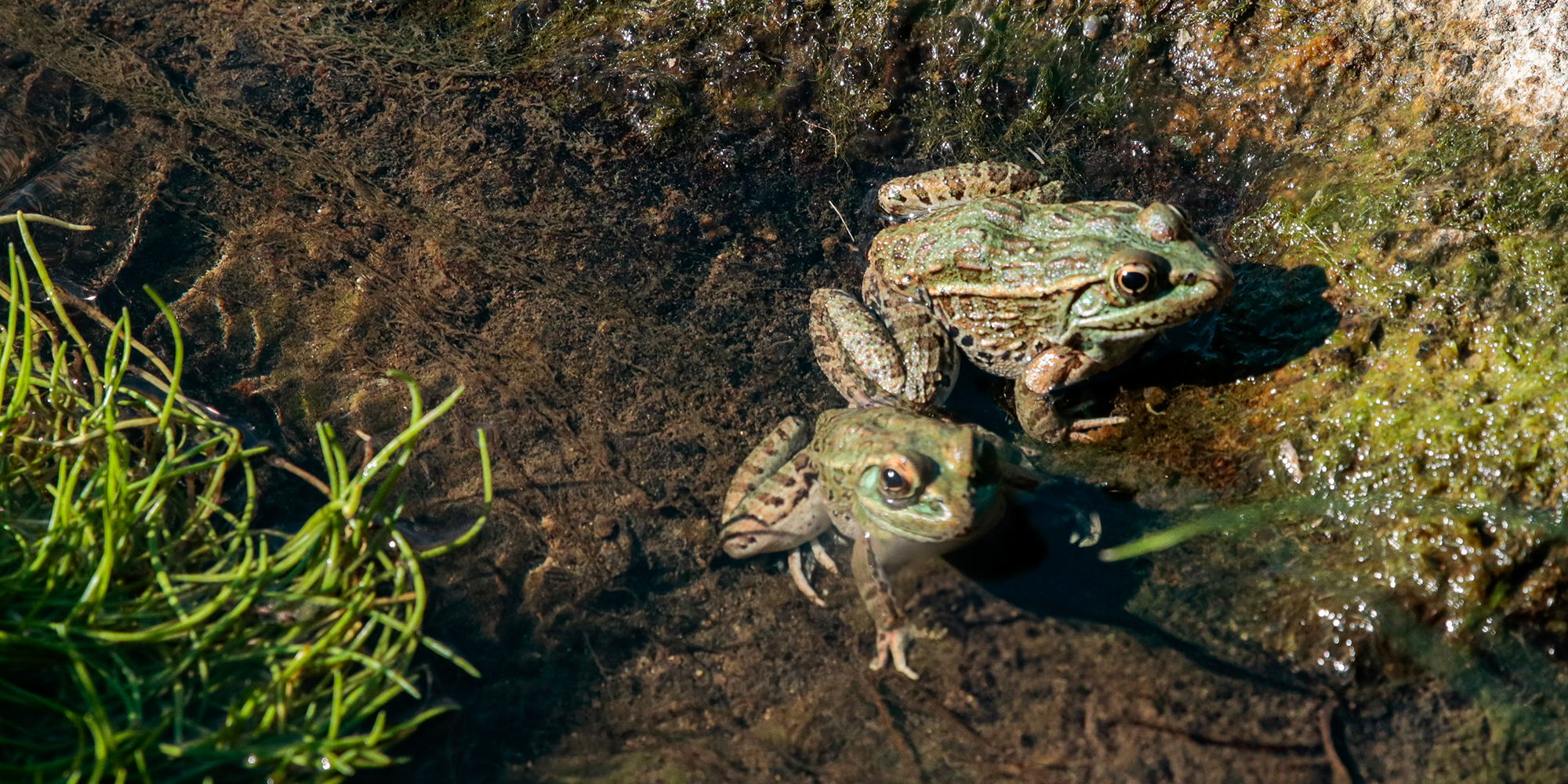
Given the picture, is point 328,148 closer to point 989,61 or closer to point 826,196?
point 826,196

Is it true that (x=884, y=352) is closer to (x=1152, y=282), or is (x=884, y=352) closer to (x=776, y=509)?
(x=776, y=509)

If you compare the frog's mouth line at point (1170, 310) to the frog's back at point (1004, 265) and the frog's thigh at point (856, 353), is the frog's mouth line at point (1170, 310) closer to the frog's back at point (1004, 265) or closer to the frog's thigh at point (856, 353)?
the frog's back at point (1004, 265)

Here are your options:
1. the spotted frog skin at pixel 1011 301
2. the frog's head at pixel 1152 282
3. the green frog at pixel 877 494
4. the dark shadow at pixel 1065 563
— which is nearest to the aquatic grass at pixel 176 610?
the green frog at pixel 877 494

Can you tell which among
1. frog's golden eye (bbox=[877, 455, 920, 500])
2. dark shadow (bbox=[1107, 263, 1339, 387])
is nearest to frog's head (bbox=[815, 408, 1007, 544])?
frog's golden eye (bbox=[877, 455, 920, 500])

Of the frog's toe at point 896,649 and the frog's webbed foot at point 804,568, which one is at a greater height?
the frog's webbed foot at point 804,568

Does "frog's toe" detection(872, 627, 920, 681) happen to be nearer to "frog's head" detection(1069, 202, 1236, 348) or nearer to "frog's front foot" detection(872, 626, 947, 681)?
"frog's front foot" detection(872, 626, 947, 681)

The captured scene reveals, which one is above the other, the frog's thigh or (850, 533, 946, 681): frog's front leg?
the frog's thigh
